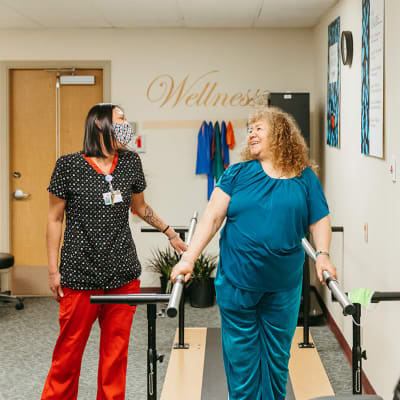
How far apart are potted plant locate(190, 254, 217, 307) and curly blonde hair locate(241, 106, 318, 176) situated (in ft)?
9.26

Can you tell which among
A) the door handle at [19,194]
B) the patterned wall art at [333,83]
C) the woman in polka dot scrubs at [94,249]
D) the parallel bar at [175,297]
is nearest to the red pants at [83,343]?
the woman in polka dot scrubs at [94,249]

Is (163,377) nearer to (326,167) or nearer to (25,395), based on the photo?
(25,395)

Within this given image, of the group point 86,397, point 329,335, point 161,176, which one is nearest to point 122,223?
point 86,397

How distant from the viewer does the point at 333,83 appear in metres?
4.18

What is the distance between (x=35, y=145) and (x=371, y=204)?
3.33 metres

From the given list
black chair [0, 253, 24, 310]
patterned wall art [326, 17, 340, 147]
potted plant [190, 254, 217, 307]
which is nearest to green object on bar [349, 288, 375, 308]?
patterned wall art [326, 17, 340, 147]

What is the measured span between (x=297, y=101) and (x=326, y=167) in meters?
0.58

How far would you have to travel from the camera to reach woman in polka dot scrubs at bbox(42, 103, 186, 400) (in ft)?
7.42

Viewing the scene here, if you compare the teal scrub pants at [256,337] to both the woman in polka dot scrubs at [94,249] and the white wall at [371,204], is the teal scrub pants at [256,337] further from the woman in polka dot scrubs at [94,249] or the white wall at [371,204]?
the white wall at [371,204]

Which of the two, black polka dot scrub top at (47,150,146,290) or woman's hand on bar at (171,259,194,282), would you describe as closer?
woman's hand on bar at (171,259,194,282)

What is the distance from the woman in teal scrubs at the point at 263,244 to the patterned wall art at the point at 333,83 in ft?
6.50

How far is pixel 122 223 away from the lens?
7.68ft

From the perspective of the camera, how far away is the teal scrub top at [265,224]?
6.62 ft

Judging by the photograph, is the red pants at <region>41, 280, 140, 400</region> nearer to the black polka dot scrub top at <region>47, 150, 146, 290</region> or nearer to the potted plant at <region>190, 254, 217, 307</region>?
the black polka dot scrub top at <region>47, 150, 146, 290</region>
